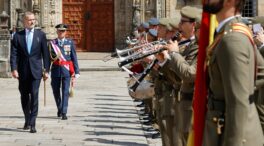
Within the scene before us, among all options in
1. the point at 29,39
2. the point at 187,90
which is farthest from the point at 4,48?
the point at 187,90

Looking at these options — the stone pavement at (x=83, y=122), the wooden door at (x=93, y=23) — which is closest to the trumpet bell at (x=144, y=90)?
the stone pavement at (x=83, y=122)

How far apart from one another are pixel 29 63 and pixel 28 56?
149 mm

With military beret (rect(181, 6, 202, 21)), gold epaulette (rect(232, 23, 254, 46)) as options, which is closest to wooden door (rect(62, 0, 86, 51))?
military beret (rect(181, 6, 202, 21))

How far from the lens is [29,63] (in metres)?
11.5

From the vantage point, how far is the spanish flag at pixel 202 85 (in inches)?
168

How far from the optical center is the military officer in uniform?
524 inches

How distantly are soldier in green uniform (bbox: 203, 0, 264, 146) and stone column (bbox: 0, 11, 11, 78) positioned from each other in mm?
21588

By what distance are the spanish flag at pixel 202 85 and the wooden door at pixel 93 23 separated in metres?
33.2

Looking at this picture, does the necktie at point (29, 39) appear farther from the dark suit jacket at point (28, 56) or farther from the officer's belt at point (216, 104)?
the officer's belt at point (216, 104)

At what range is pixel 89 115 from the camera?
14.1 m

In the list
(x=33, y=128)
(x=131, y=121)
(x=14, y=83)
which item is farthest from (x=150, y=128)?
(x=14, y=83)

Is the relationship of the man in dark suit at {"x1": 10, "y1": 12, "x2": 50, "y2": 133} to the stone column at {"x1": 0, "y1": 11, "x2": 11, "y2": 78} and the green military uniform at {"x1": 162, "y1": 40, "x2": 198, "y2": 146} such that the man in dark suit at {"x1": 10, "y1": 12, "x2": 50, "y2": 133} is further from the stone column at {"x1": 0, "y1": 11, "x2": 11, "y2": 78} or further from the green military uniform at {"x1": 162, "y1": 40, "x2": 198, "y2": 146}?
the stone column at {"x1": 0, "y1": 11, "x2": 11, "y2": 78}

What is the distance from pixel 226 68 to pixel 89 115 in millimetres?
10412

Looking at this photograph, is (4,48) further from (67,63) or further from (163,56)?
(163,56)
